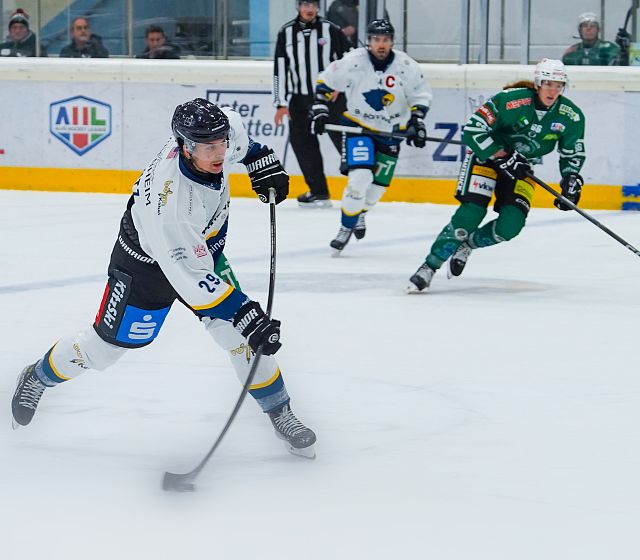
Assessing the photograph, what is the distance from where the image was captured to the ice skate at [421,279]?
5.96 metres

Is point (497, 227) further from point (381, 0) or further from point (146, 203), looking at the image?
point (381, 0)

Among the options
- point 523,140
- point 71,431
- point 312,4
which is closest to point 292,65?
point 312,4

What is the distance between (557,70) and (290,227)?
10.2ft

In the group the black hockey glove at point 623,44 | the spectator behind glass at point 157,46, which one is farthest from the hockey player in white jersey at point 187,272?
the spectator behind glass at point 157,46

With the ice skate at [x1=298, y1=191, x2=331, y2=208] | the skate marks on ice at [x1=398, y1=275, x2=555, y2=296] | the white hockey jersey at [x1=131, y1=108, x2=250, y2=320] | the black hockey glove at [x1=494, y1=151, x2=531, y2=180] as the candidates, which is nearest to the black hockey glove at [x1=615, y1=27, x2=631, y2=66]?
the ice skate at [x1=298, y1=191, x2=331, y2=208]

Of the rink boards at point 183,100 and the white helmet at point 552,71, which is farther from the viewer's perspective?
the rink boards at point 183,100

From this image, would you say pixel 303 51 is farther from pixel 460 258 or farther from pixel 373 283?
pixel 460 258

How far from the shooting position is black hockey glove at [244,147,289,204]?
3.45 meters

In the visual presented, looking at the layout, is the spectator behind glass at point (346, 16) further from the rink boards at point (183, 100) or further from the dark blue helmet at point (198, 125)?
the dark blue helmet at point (198, 125)

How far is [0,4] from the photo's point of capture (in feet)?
34.5

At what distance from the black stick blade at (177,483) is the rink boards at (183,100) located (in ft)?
22.2

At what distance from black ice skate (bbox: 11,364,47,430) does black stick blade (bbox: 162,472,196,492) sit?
673 mm

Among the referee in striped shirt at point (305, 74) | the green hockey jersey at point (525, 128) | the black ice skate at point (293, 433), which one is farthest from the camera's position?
the referee in striped shirt at point (305, 74)

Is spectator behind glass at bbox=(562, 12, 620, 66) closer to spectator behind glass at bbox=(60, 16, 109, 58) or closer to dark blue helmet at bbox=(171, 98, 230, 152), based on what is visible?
spectator behind glass at bbox=(60, 16, 109, 58)
